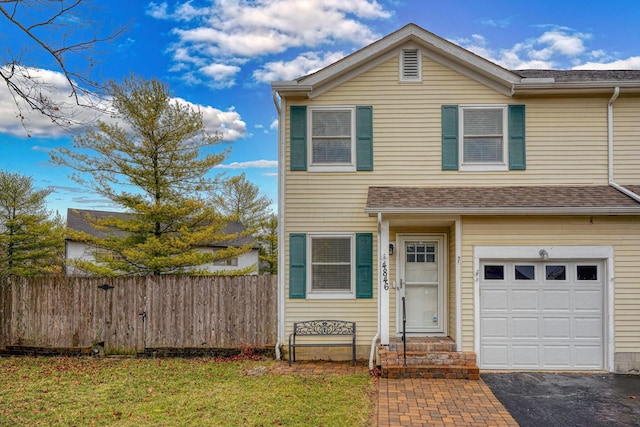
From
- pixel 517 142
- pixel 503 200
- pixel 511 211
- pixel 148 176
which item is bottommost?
pixel 511 211

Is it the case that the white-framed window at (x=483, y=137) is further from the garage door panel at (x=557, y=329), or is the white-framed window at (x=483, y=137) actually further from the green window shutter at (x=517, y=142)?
the garage door panel at (x=557, y=329)

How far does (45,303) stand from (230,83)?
31.8 ft

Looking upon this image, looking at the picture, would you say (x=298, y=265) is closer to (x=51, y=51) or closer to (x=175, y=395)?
(x=175, y=395)

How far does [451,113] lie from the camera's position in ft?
28.2

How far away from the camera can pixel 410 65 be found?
343 inches

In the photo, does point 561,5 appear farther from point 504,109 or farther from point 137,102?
point 137,102

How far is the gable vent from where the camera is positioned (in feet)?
28.5

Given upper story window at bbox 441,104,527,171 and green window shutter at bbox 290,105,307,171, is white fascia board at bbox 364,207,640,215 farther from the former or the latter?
green window shutter at bbox 290,105,307,171

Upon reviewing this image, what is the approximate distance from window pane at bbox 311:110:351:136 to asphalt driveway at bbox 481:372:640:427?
5.42 metres

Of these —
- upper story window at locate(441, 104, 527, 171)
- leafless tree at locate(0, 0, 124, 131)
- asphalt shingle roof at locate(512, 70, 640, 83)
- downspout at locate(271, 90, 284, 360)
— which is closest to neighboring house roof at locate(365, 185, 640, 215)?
upper story window at locate(441, 104, 527, 171)

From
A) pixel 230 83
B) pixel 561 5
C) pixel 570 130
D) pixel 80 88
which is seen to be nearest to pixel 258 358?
pixel 80 88

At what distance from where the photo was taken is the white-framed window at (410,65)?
342 inches

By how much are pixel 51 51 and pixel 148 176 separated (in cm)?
866

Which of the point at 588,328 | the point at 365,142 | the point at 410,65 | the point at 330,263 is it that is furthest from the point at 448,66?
the point at 588,328
